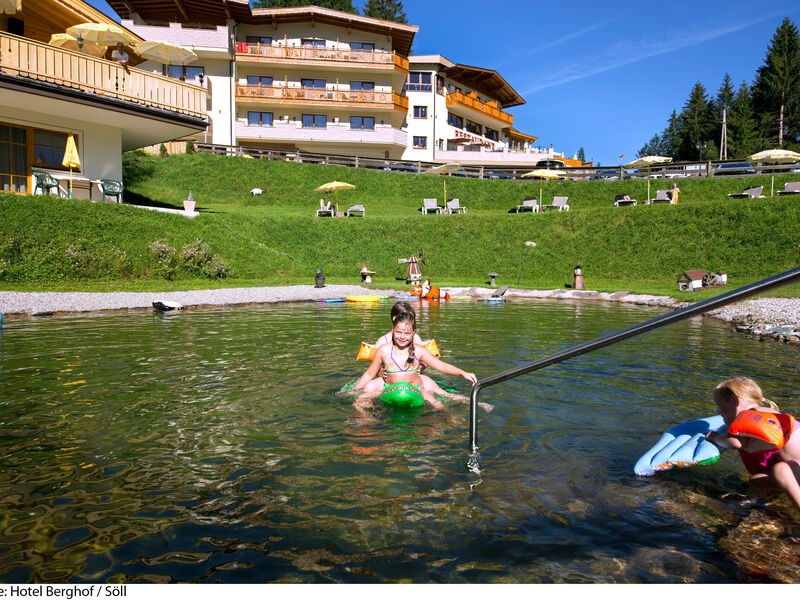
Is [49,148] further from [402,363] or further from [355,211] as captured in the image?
[402,363]

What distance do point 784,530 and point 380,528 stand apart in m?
2.71

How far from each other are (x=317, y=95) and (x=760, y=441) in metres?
48.4

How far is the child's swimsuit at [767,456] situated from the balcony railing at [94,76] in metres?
22.4

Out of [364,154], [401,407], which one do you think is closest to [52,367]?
[401,407]

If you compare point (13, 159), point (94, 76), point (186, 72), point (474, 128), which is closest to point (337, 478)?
point (94, 76)

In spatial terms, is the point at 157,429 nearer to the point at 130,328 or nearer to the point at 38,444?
the point at 38,444

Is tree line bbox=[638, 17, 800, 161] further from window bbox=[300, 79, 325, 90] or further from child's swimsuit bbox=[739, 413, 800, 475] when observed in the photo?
child's swimsuit bbox=[739, 413, 800, 475]

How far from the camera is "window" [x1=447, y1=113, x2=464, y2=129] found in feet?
184

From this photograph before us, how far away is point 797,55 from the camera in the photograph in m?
66.2

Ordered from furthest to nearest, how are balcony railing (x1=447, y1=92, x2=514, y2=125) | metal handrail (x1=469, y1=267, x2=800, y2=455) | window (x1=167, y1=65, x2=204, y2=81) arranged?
balcony railing (x1=447, y1=92, x2=514, y2=125) → window (x1=167, y1=65, x2=204, y2=81) → metal handrail (x1=469, y1=267, x2=800, y2=455)

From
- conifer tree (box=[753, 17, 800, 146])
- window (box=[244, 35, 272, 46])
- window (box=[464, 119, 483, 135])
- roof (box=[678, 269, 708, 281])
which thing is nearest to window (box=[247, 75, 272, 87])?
window (box=[244, 35, 272, 46])

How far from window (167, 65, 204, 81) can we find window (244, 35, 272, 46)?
20.1ft

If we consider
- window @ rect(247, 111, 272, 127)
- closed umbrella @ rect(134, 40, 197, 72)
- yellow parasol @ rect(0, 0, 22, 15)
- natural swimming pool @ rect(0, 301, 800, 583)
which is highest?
window @ rect(247, 111, 272, 127)

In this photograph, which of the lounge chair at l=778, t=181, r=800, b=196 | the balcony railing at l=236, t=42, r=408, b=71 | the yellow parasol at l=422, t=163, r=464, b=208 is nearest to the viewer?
the lounge chair at l=778, t=181, r=800, b=196
